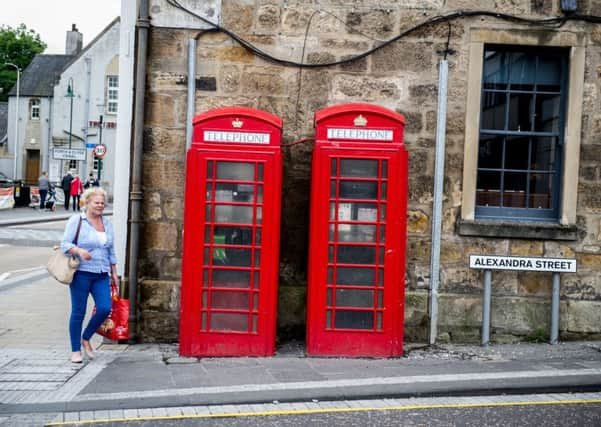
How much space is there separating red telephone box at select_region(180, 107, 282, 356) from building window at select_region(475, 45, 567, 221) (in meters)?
2.68

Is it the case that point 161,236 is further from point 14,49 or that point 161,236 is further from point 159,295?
point 14,49

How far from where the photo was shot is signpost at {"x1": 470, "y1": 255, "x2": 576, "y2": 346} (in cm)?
823

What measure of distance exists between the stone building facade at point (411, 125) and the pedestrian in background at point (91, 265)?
36.2 inches

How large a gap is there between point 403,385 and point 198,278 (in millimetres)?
2327

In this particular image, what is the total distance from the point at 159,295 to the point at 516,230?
409cm

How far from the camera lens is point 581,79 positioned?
27.3ft

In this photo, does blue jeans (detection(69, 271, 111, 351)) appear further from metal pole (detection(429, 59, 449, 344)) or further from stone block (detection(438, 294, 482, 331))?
stone block (detection(438, 294, 482, 331))

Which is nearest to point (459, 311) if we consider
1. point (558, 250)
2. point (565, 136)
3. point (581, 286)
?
point (558, 250)

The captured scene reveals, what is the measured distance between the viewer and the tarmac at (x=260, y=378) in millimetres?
5895

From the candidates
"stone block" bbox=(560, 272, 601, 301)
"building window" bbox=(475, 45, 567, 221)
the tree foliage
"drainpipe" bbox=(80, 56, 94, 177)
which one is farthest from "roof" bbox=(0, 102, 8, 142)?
"stone block" bbox=(560, 272, 601, 301)

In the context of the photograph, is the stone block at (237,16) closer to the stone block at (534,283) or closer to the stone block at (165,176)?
the stone block at (165,176)

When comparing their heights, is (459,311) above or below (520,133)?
below

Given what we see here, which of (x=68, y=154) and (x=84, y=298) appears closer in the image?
(x=84, y=298)

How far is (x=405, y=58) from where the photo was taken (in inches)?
328
